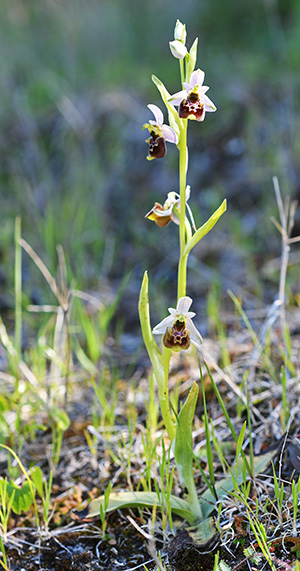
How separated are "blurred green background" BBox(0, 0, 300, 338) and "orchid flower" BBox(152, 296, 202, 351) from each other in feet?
3.72

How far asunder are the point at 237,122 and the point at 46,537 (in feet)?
12.4

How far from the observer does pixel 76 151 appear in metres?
4.23

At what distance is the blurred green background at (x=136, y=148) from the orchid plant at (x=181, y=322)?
3.64 ft

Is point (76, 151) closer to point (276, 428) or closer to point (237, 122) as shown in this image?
point (237, 122)

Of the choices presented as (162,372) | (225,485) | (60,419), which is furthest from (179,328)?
(60,419)

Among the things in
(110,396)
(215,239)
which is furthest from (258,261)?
(110,396)

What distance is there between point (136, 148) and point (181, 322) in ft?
11.4

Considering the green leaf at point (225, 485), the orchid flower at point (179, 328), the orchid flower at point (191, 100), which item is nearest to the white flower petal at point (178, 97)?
the orchid flower at point (191, 100)

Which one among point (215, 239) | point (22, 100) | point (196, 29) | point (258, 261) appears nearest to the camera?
point (258, 261)

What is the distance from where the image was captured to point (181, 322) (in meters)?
1.41

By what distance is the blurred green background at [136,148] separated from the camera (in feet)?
10.9

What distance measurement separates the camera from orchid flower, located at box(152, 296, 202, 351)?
1388mm

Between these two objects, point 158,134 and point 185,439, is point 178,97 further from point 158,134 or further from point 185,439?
point 185,439

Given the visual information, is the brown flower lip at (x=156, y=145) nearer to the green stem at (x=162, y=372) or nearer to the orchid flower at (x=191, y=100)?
the orchid flower at (x=191, y=100)
